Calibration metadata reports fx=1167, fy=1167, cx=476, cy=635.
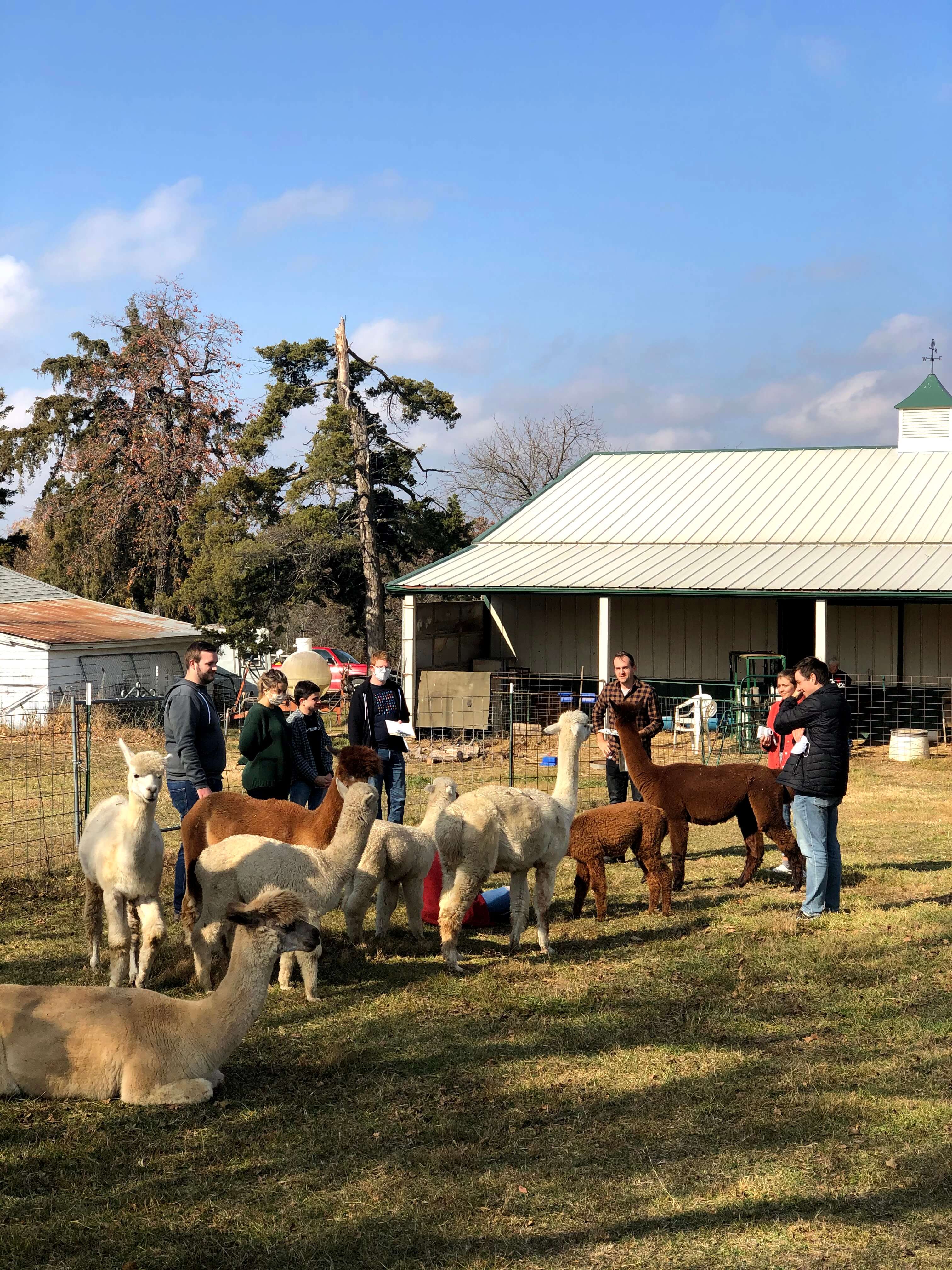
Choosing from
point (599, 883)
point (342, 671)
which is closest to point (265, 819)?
point (599, 883)

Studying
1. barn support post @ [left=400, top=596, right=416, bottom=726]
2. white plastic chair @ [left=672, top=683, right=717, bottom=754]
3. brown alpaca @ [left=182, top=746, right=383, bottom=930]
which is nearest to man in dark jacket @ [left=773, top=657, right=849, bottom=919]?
brown alpaca @ [left=182, top=746, right=383, bottom=930]

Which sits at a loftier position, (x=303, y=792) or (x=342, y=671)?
(x=342, y=671)

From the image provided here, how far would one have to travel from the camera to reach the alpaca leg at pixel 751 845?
928 cm

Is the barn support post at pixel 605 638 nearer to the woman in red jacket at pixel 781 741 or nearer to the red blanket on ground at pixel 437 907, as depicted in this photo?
the woman in red jacket at pixel 781 741

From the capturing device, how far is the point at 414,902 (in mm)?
7469

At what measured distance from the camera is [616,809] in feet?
27.6

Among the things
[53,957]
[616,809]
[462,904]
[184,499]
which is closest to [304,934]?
[462,904]

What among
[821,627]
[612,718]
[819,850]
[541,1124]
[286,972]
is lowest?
[541,1124]

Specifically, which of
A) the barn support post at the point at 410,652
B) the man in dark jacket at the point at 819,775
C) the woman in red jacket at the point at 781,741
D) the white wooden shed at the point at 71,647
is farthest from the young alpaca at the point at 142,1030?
the barn support post at the point at 410,652

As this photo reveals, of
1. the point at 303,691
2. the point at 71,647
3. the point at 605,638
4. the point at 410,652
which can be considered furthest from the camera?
the point at 71,647

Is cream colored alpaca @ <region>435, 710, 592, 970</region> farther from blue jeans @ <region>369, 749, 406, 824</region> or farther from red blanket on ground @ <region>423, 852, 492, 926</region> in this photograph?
blue jeans @ <region>369, 749, 406, 824</region>

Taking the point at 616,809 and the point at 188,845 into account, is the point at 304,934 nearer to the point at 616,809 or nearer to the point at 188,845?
the point at 188,845

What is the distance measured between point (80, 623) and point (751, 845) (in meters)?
20.2

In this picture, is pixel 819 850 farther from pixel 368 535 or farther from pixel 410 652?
pixel 368 535
